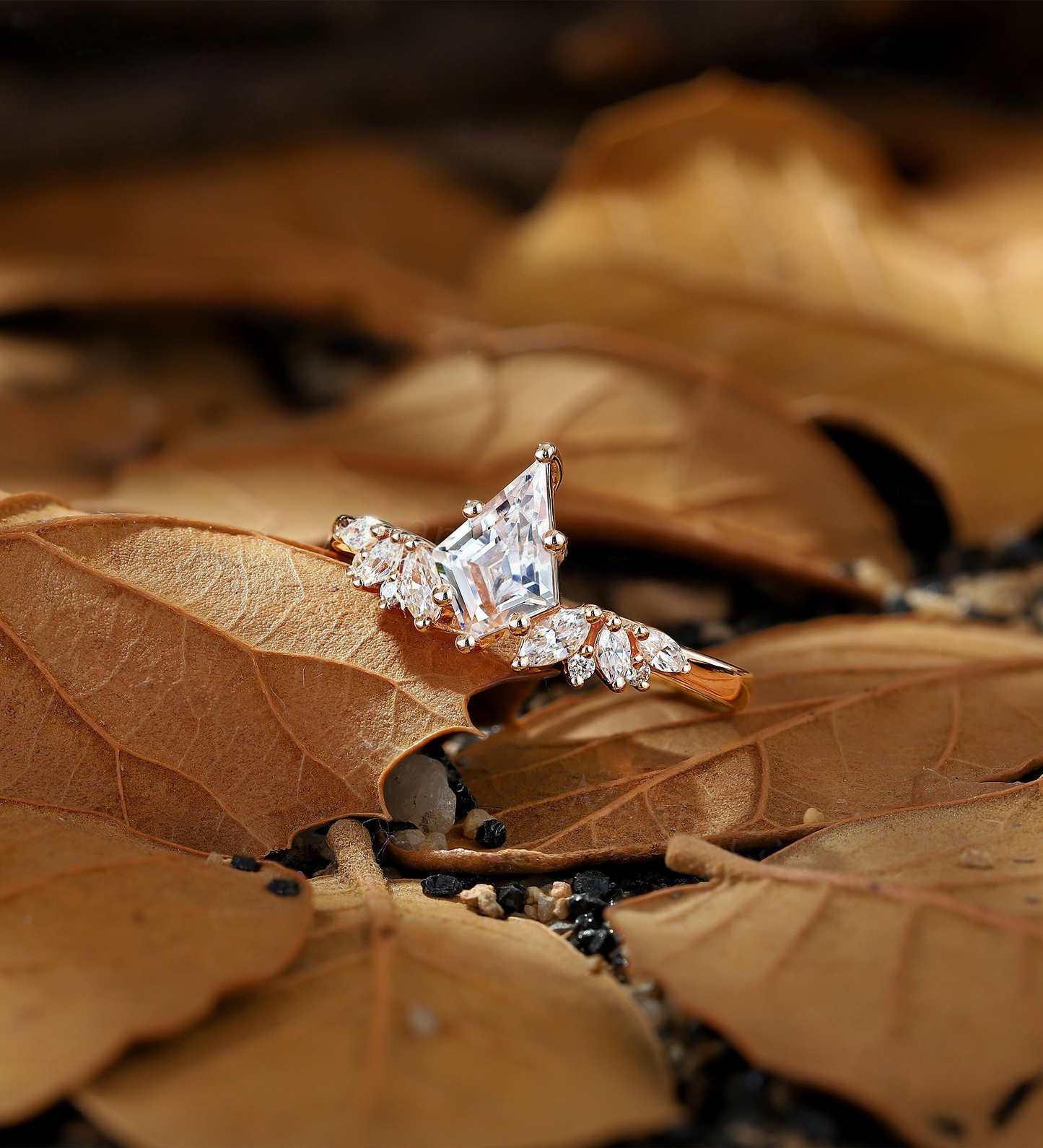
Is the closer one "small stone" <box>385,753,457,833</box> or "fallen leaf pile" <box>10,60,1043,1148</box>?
"fallen leaf pile" <box>10,60,1043,1148</box>

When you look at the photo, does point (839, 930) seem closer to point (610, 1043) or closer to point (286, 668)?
point (610, 1043)

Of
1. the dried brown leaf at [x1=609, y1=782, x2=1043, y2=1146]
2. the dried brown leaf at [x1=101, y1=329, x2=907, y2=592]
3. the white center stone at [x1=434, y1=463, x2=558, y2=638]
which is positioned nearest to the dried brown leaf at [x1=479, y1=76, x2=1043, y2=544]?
the dried brown leaf at [x1=101, y1=329, x2=907, y2=592]

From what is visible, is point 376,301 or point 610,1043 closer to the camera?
point 610,1043

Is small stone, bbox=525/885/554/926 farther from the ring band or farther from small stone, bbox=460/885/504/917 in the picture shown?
the ring band

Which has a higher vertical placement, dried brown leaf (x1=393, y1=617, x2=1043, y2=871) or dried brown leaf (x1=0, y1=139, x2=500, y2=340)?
dried brown leaf (x1=0, y1=139, x2=500, y2=340)

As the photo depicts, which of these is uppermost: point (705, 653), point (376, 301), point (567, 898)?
point (376, 301)


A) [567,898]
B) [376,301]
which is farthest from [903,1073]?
[376,301]
